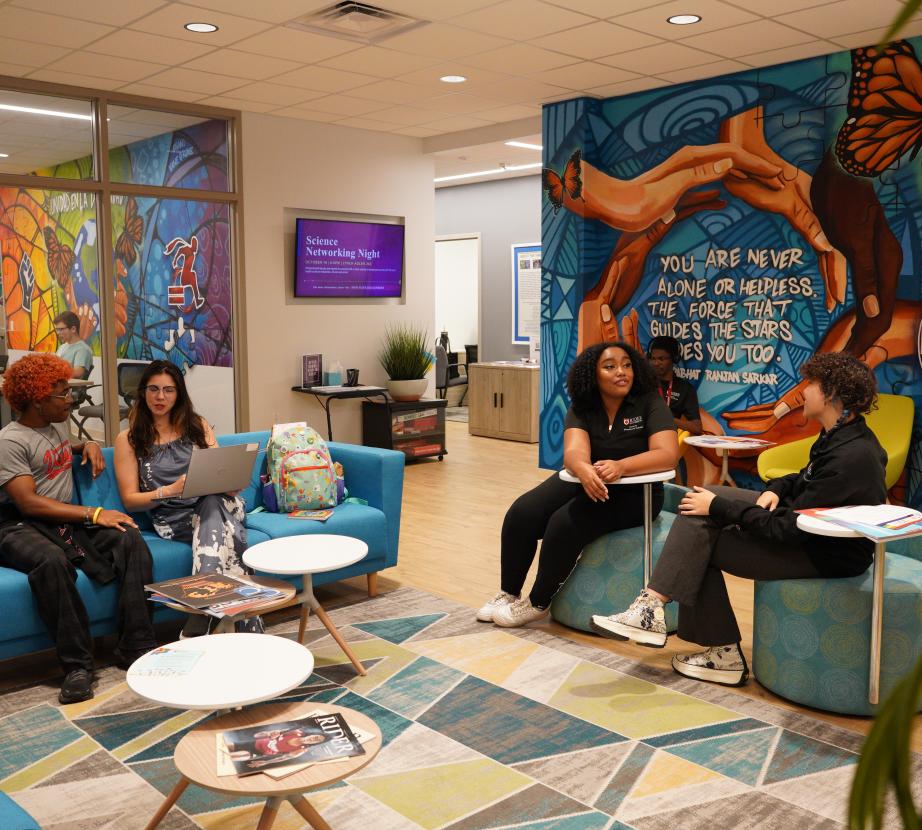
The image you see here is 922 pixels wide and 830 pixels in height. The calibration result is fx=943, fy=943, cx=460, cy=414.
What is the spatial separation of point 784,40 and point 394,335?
4.24 m

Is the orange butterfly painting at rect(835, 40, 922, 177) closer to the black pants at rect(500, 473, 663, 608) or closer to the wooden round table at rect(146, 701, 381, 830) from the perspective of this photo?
the black pants at rect(500, 473, 663, 608)

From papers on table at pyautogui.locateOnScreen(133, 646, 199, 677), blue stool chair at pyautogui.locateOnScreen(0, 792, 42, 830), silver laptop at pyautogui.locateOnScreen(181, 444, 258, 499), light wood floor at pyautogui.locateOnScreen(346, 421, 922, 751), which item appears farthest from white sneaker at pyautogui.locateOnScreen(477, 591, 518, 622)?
blue stool chair at pyautogui.locateOnScreen(0, 792, 42, 830)

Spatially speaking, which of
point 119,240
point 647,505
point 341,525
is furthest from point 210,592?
point 119,240

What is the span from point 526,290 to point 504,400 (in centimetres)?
187

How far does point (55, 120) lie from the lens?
21.2 ft

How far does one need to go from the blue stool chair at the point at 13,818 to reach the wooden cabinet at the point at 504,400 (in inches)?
295

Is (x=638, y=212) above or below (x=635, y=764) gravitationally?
above

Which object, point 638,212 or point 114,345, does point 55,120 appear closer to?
point 114,345

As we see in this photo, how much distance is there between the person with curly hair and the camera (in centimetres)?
342

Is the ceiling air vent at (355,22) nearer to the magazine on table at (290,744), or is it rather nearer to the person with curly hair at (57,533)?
the person with curly hair at (57,533)

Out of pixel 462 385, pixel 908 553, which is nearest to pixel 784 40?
pixel 908 553

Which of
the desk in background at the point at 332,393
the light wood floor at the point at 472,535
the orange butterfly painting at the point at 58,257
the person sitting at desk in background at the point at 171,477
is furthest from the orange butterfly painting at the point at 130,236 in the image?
the person sitting at desk in background at the point at 171,477

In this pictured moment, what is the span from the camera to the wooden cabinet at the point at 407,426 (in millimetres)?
8117

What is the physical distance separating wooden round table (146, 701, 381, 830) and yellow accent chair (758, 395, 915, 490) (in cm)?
357
